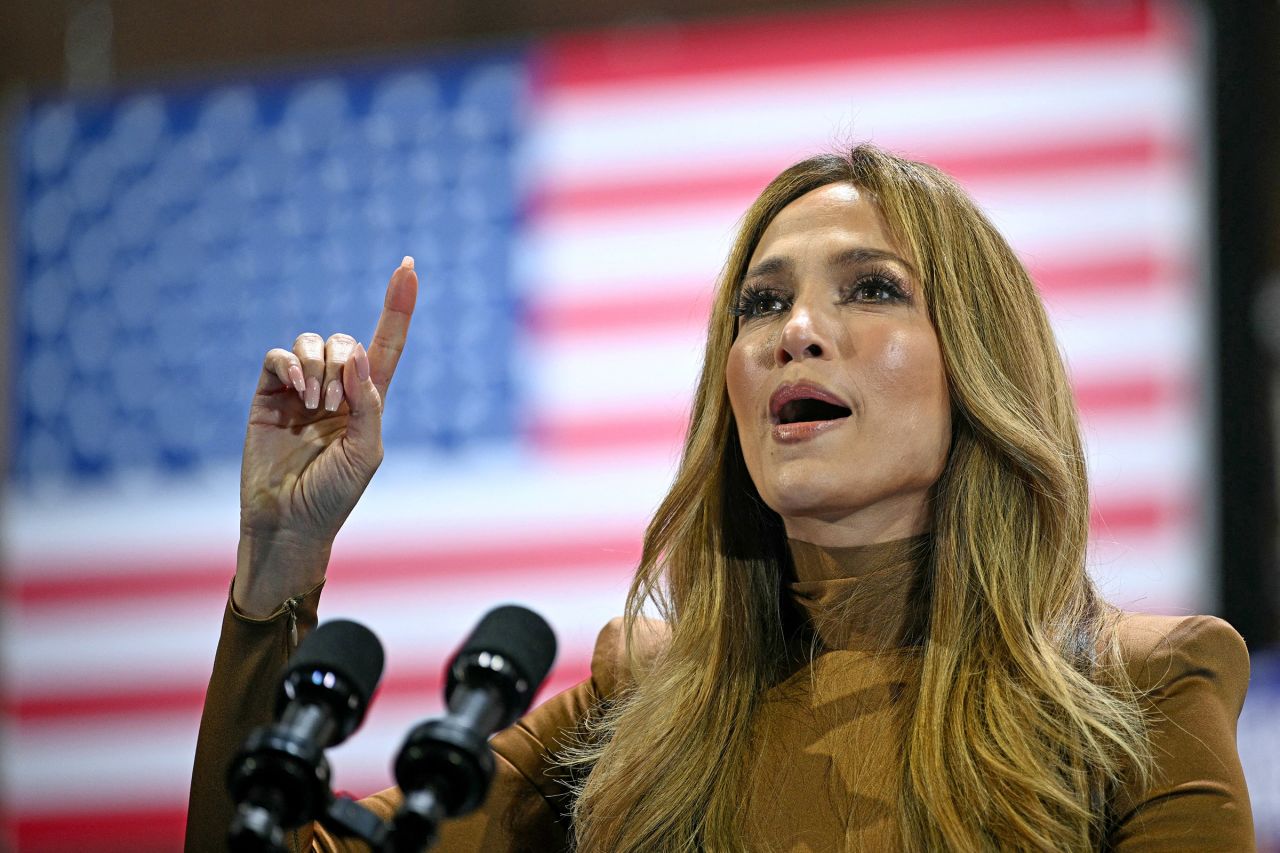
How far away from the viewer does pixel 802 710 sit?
149 cm

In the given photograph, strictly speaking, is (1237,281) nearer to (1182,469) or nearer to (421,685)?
(1182,469)

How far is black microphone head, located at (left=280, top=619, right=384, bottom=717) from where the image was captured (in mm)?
979

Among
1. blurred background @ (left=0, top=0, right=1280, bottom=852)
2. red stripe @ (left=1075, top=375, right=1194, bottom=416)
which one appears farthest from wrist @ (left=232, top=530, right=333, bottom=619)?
red stripe @ (left=1075, top=375, right=1194, bottom=416)

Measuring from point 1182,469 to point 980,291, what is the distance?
5.77 feet

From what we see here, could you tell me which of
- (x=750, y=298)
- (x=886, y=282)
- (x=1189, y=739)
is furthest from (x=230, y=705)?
(x=1189, y=739)

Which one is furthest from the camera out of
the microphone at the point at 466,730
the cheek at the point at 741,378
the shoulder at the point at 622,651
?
the shoulder at the point at 622,651

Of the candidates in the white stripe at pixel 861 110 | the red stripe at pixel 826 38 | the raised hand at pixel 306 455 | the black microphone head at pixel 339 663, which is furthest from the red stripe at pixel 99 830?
the black microphone head at pixel 339 663

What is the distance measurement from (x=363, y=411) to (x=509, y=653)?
0.56 m

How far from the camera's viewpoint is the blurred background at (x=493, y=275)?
3092 mm

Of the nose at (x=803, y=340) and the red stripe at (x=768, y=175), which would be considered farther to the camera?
the red stripe at (x=768, y=175)

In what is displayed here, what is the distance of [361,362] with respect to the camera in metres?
1.45

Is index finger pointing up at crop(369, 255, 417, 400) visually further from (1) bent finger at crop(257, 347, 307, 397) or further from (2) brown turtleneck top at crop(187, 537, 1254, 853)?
(2) brown turtleneck top at crop(187, 537, 1254, 853)

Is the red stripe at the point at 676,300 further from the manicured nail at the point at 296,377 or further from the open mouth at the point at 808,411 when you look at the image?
the manicured nail at the point at 296,377

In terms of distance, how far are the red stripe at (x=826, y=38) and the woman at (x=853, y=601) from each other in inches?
70.3
